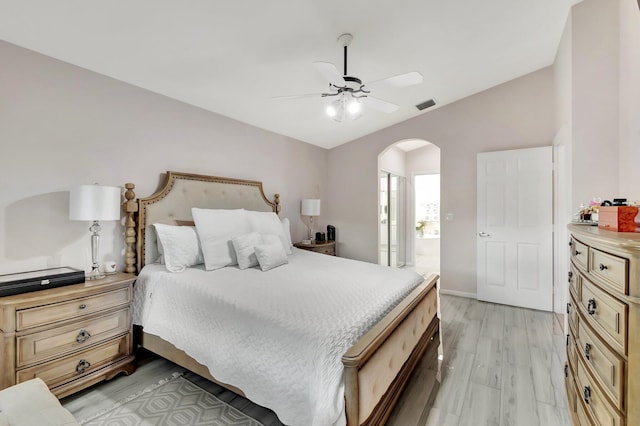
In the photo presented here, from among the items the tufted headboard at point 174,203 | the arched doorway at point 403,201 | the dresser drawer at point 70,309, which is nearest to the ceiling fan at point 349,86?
the tufted headboard at point 174,203

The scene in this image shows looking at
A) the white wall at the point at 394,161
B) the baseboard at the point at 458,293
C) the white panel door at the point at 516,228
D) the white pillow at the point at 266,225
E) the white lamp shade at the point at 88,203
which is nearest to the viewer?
the white lamp shade at the point at 88,203

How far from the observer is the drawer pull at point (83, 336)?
81.3 inches

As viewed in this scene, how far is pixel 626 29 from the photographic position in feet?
7.52

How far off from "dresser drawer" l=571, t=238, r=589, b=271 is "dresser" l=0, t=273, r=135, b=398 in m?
2.95

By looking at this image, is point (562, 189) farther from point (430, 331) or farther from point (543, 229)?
point (430, 331)

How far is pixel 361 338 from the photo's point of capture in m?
1.55

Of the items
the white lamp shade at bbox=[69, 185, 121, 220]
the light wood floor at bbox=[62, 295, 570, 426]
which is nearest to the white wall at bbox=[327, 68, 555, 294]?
the light wood floor at bbox=[62, 295, 570, 426]

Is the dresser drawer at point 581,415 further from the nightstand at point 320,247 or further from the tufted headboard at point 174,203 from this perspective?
the nightstand at point 320,247

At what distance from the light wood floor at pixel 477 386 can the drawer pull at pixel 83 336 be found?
0.41 metres

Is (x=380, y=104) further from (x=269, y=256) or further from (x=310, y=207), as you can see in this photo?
(x=310, y=207)

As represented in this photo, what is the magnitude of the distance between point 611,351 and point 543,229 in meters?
3.16

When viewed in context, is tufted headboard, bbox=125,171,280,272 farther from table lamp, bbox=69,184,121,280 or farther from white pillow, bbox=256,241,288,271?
white pillow, bbox=256,241,288,271

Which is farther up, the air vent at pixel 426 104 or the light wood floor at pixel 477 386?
the air vent at pixel 426 104

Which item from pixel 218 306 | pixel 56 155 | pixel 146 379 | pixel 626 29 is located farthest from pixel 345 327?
pixel 626 29
